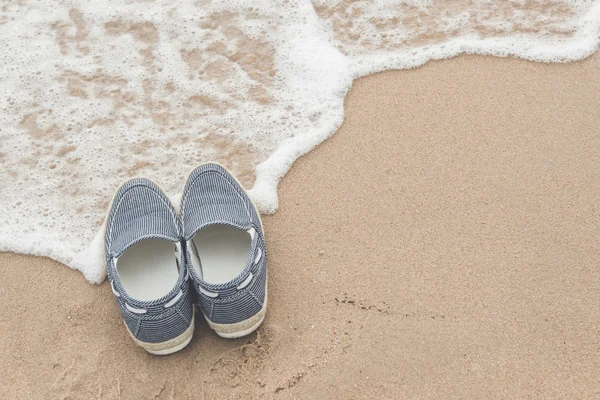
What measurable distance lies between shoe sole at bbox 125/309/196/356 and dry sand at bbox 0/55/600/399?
Answer: 61 millimetres

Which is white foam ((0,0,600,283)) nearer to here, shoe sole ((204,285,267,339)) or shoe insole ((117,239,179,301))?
shoe insole ((117,239,179,301))

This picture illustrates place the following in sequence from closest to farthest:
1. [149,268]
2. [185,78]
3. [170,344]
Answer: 1. [170,344]
2. [149,268]
3. [185,78]

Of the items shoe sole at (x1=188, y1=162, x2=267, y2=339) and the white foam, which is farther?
the white foam

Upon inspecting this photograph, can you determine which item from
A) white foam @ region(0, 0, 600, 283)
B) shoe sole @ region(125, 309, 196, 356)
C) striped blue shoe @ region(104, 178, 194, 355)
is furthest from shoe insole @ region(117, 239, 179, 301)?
white foam @ region(0, 0, 600, 283)

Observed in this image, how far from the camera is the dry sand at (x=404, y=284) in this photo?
6.26 feet

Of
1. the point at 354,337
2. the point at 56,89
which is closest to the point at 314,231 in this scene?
the point at 354,337

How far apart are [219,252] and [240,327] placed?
0.95ft

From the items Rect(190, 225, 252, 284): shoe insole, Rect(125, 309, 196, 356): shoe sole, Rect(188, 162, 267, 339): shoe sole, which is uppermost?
Rect(190, 225, 252, 284): shoe insole

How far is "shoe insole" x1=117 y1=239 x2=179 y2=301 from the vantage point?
1.98 m

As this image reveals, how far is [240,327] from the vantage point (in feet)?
6.28

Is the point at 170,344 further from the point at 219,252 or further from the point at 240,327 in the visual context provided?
the point at 219,252

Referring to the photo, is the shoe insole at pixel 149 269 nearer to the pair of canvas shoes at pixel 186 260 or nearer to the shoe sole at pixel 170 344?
the pair of canvas shoes at pixel 186 260

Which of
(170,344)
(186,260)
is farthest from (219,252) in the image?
(170,344)

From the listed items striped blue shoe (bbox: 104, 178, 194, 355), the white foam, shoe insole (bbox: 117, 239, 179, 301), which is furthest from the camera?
the white foam
